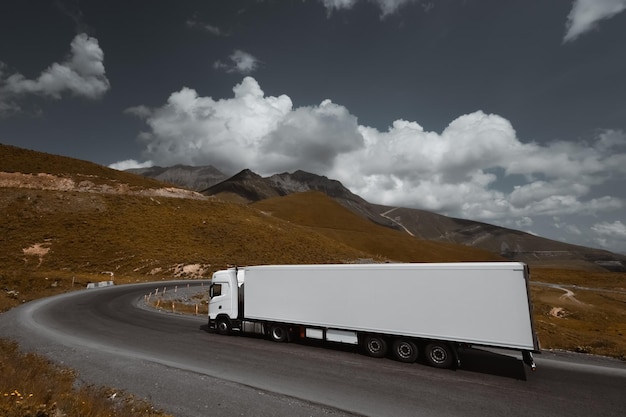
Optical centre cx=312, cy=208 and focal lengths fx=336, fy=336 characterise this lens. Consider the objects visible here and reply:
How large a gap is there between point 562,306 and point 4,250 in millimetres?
77784

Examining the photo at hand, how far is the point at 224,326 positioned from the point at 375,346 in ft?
27.7

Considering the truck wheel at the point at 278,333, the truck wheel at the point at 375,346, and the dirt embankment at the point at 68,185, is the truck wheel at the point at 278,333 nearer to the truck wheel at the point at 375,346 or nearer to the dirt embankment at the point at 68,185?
the truck wheel at the point at 375,346

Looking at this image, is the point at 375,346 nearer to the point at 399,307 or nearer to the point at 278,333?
the point at 399,307

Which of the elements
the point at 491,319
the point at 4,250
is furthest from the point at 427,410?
the point at 4,250

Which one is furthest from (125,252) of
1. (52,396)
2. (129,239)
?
(52,396)

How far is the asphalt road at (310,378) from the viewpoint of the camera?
29.8ft

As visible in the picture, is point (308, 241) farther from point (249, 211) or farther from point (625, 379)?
point (625, 379)

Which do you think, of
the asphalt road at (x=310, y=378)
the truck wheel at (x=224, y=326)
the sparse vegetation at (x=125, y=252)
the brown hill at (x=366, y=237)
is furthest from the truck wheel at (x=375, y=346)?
the brown hill at (x=366, y=237)

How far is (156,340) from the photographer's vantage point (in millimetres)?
16391

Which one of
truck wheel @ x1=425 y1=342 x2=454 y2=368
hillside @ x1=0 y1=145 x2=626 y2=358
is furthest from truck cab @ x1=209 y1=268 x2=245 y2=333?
hillside @ x1=0 y1=145 x2=626 y2=358

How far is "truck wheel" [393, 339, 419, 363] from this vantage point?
12.6m

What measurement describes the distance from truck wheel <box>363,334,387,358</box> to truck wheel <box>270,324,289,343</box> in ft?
13.9

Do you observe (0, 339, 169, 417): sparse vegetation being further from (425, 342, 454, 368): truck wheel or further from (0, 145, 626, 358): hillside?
(0, 145, 626, 358): hillside

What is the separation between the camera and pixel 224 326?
17859mm
